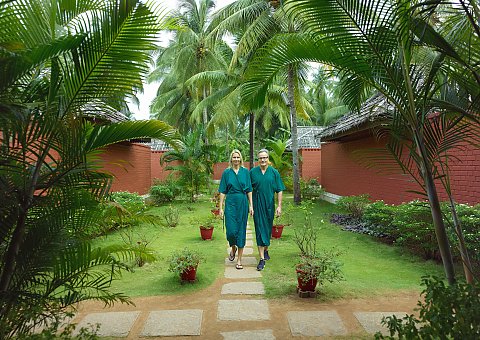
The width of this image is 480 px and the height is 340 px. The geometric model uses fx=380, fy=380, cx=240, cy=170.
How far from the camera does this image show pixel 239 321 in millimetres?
3596

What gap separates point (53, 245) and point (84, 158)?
680 millimetres

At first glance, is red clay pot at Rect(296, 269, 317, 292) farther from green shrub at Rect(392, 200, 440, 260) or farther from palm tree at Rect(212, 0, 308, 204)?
palm tree at Rect(212, 0, 308, 204)

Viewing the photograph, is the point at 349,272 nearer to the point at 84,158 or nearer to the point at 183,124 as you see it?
the point at 84,158

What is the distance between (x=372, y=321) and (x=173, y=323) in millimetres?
1862

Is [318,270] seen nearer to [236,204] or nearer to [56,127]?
[236,204]

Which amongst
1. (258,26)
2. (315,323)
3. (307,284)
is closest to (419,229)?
(307,284)

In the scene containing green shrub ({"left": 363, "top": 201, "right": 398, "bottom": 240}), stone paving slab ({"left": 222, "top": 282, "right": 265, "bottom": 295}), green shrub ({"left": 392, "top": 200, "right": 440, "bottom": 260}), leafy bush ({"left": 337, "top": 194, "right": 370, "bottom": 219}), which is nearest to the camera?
stone paving slab ({"left": 222, "top": 282, "right": 265, "bottom": 295})

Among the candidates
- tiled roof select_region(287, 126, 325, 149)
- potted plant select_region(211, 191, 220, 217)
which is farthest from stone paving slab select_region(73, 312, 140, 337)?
tiled roof select_region(287, 126, 325, 149)

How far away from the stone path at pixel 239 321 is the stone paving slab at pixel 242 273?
2.70 ft

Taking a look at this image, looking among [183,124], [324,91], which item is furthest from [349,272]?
[324,91]

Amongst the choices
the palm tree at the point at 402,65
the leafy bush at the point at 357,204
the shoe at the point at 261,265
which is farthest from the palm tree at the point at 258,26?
the palm tree at the point at 402,65

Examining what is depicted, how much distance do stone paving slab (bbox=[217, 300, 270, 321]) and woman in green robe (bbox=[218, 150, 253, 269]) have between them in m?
1.45

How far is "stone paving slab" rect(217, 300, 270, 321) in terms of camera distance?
145 inches

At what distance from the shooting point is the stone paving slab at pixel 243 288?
14.6 feet
